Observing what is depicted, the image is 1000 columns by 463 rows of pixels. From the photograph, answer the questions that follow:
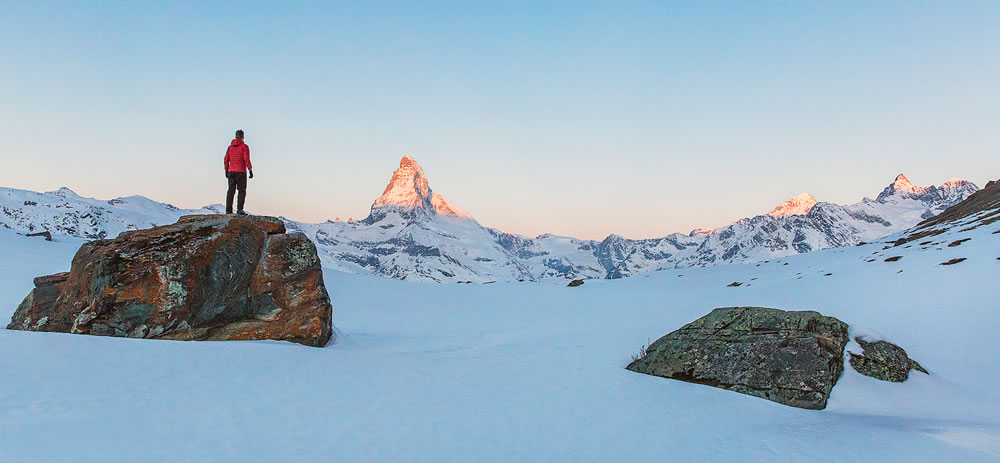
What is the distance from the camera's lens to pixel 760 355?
9.77 meters

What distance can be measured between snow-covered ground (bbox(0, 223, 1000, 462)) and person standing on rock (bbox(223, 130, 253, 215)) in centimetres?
666

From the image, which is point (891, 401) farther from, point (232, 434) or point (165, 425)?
point (165, 425)

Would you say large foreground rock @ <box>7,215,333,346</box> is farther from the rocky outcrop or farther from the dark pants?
the rocky outcrop

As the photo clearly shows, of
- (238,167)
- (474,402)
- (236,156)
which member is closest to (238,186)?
(238,167)

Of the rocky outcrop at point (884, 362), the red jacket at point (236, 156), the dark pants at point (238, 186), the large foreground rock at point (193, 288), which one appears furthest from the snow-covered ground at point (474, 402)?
the red jacket at point (236, 156)

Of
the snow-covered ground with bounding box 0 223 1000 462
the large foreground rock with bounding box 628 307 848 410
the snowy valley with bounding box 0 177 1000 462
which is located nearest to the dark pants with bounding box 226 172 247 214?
the snowy valley with bounding box 0 177 1000 462

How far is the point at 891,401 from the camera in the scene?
871 cm

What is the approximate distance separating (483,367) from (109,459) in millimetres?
7062

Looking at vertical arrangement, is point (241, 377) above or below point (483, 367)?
above

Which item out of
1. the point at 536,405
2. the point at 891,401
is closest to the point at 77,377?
the point at 536,405

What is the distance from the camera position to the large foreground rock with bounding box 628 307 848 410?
9.02m

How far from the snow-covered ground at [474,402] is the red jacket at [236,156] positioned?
727 centimetres

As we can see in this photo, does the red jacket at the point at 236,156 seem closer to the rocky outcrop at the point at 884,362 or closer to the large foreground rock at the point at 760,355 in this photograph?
the large foreground rock at the point at 760,355

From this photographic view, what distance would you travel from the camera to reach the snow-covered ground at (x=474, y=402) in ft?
16.9
